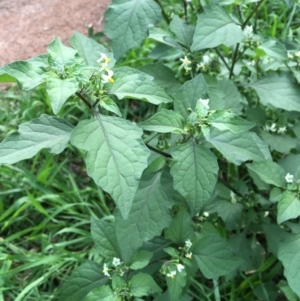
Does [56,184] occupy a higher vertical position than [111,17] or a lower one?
lower

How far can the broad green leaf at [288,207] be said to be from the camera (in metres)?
→ 1.63

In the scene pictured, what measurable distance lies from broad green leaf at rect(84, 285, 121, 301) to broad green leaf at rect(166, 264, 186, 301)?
179 millimetres

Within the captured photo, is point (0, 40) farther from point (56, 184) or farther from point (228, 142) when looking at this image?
point (228, 142)

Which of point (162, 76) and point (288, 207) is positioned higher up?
point (162, 76)

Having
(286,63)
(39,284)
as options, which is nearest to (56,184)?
(39,284)

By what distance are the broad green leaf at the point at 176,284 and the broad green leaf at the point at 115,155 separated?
0.53 metres

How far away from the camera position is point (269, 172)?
1756mm

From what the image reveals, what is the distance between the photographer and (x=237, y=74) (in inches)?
91.9

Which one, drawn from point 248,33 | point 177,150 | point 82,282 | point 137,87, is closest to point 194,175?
point 177,150

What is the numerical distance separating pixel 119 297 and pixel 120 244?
0.58ft

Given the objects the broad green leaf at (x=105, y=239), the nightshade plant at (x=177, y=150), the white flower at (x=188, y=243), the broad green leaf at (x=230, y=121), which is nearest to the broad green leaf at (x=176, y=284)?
the nightshade plant at (x=177, y=150)

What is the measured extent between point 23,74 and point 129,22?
510 millimetres

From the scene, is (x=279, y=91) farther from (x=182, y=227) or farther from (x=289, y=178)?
(x=182, y=227)

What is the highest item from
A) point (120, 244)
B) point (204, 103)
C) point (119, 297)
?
point (204, 103)
